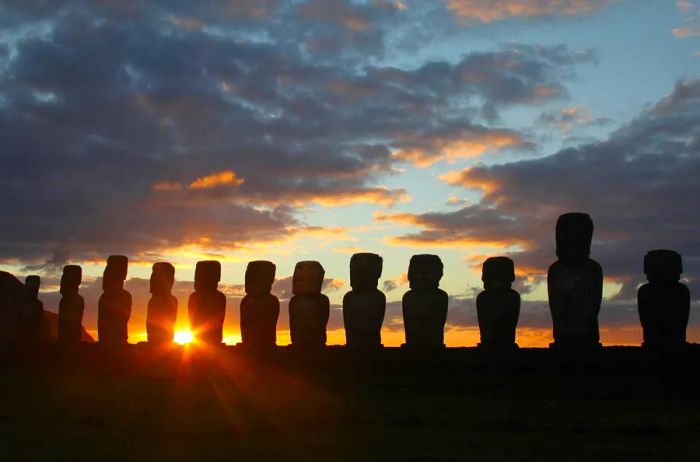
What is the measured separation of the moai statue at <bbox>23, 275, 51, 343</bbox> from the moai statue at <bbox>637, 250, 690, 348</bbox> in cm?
1724

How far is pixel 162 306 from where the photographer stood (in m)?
22.4

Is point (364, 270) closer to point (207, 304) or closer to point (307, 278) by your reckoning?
point (307, 278)

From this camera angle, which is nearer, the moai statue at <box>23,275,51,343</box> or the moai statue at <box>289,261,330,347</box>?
the moai statue at <box>289,261,330,347</box>

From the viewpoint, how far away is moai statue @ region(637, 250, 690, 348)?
15.0 m

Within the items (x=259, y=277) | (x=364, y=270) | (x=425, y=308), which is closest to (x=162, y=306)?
(x=259, y=277)

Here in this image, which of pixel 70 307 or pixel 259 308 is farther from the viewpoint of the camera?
pixel 70 307

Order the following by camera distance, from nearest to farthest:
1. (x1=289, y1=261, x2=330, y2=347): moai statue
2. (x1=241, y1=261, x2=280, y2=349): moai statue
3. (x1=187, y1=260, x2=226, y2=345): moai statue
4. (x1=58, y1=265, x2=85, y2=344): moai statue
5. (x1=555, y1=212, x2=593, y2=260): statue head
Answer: (x1=555, y1=212, x2=593, y2=260): statue head < (x1=289, y1=261, x2=330, y2=347): moai statue < (x1=241, y1=261, x2=280, y2=349): moai statue < (x1=187, y1=260, x2=226, y2=345): moai statue < (x1=58, y1=265, x2=85, y2=344): moai statue

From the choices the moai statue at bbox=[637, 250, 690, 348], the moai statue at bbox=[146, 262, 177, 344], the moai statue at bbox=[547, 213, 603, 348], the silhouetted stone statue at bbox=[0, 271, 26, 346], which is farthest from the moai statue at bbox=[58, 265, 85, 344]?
the moai statue at bbox=[637, 250, 690, 348]

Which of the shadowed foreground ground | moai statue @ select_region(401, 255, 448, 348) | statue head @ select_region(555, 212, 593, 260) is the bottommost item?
the shadowed foreground ground

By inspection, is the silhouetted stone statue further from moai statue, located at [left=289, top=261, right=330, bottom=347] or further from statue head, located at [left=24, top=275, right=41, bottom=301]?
moai statue, located at [left=289, top=261, right=330, bottom=347]

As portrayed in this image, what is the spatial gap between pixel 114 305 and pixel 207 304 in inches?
144

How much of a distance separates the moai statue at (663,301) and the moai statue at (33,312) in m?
17.2

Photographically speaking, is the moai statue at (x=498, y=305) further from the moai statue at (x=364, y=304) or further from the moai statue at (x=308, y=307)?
the moai statue at (x=308, y=307)

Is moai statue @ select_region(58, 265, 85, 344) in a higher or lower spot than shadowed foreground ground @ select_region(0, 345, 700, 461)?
higher
